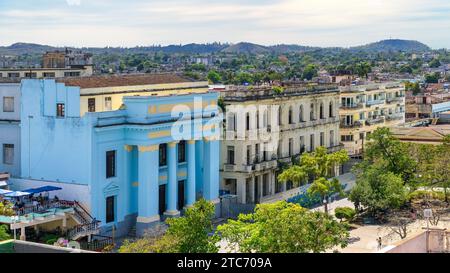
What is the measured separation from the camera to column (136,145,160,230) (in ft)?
143

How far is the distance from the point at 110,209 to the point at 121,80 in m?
8.39

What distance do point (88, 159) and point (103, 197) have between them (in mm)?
2330

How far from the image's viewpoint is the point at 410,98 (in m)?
94.2

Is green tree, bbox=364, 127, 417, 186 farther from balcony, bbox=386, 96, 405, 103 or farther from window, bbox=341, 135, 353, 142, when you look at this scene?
balcony, bbox=386, 96, 405, 103

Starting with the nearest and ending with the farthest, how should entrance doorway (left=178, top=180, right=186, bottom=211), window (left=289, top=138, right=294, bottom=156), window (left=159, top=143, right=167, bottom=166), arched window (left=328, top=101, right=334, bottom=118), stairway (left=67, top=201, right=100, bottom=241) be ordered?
stairway (left=67, top=201, right=100, bottom=241), window (left=159, top=143, right=167, bottom=166), entrance doorway (left=178, top=180, right=186, bottom=211), window (left=289, top=138, right=294, bottom=156), arched window (left=328, top=101, right=334, bottom=118)

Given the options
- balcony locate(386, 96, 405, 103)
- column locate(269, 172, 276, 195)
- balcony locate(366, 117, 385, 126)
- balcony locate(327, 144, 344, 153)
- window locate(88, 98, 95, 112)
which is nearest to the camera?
window locate(88, 98, 95, 112)

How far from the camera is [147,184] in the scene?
144 feet

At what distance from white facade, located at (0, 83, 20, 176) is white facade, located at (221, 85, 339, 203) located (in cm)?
1494

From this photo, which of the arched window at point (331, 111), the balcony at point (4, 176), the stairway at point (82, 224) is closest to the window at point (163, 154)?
the stairway at point (82, 224)

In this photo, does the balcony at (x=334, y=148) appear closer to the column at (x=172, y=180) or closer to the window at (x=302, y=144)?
the window at (x=302, y=144)

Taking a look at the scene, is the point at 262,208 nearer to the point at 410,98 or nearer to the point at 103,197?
the point at 103,197

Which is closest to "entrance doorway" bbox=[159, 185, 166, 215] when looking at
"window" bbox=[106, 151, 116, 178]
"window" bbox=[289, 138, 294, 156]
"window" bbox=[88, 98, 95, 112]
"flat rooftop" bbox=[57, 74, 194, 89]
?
"window" bbox=[106, 151, 116, 178]

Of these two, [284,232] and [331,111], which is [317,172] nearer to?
[331,111]
